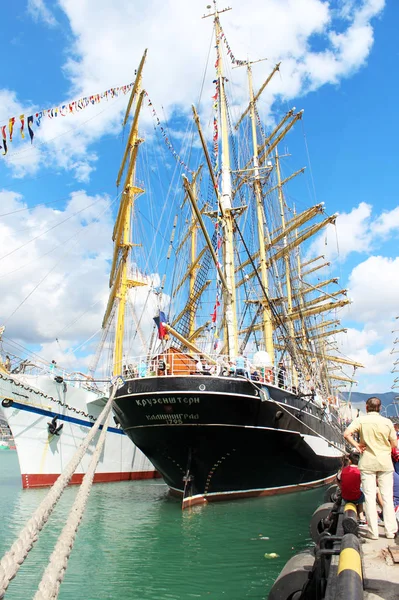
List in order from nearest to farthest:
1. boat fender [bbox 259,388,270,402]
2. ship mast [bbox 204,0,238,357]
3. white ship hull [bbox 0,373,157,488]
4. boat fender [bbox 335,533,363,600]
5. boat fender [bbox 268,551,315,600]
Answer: boat fender [bbox 335,533,363,600]
boat fender [bbox 268,551,315,600]
boat fender [bbox 259,388,270,402]
ship mast [bbox 204,0,238,357]
white ship hull [bbox 0,373,157,488]

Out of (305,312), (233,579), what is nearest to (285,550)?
(233,579)

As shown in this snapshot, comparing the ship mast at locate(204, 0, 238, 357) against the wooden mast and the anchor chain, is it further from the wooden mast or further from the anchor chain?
the anchor chain

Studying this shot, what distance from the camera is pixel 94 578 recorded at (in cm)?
764

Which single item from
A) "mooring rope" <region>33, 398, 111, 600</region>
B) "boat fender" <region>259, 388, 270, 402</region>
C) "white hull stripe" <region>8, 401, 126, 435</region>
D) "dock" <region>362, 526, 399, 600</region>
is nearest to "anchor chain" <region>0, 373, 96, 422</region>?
"white hull stripe" <region>8, 401, 126, 435</region>

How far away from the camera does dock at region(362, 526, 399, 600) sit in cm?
343

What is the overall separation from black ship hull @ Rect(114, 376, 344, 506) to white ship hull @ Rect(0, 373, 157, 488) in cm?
721

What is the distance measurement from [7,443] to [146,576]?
112 m

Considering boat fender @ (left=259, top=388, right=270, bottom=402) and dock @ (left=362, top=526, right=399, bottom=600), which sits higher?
boat fender @ (left=259, top=388, right=270, bottom=402)

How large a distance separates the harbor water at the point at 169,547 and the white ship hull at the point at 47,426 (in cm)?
439

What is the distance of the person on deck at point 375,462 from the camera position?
17.1 feet

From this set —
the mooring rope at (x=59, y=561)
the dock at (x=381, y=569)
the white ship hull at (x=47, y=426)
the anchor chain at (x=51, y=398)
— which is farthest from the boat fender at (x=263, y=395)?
the anchor chain at (x=51, y=398)

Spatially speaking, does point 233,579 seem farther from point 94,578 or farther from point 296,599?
point 296,599

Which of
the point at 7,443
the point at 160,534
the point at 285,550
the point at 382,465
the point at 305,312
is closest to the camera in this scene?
the point at 382,465

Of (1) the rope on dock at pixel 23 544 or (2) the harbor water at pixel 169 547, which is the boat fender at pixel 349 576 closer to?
(1) the rope on dock at pixel 23 544
